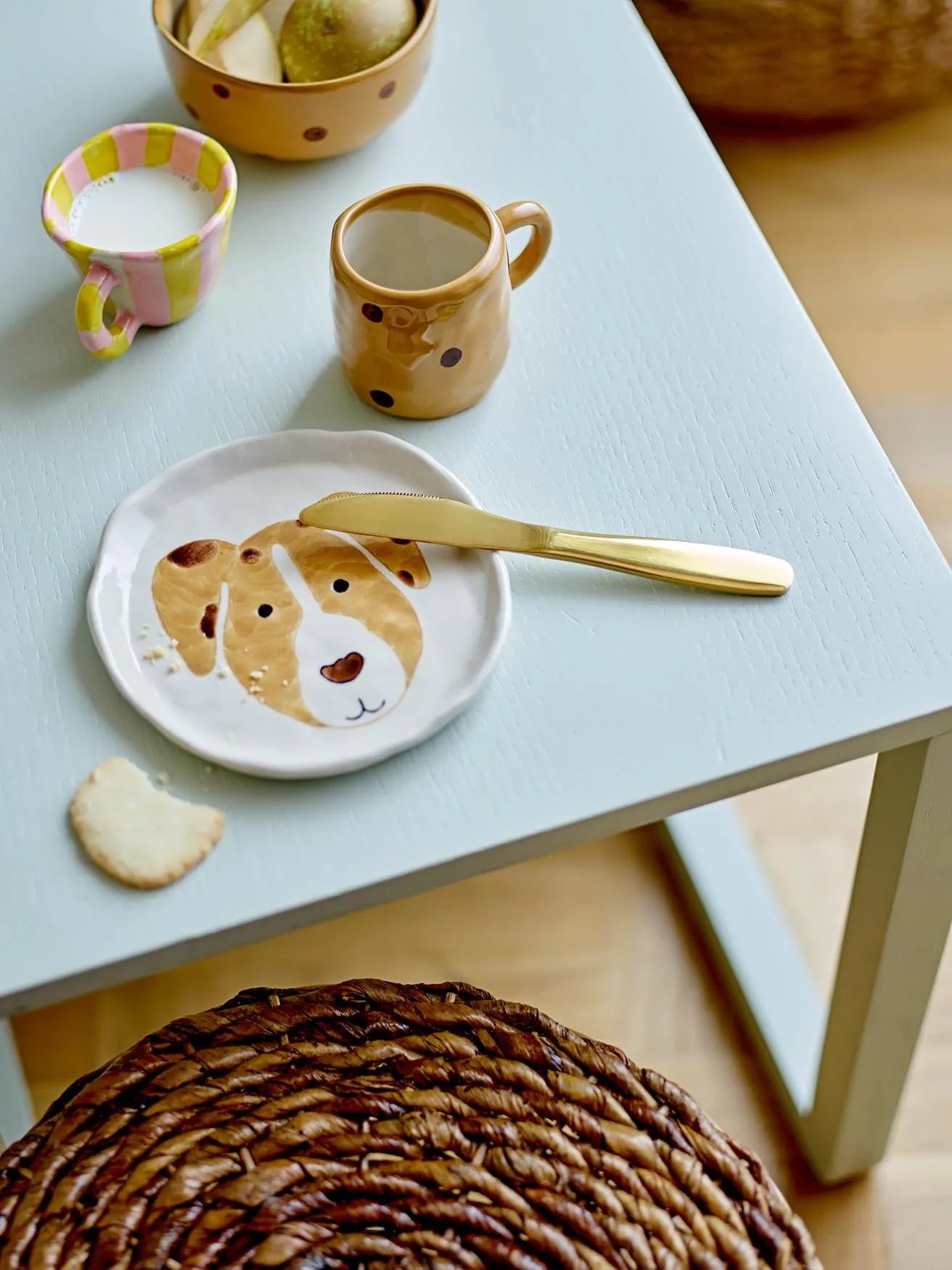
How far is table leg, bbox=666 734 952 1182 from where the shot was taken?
0.65 meters

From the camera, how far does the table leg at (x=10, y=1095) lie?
77 cm

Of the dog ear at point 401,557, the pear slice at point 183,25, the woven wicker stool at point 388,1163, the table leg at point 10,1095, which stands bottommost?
the table leg at point 10,1095

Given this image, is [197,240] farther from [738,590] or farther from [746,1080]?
[746,1080]

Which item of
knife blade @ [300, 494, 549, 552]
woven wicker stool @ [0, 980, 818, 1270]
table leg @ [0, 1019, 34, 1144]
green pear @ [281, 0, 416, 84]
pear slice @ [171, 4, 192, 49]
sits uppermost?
pear slice @ [171, 4, 192, 49]

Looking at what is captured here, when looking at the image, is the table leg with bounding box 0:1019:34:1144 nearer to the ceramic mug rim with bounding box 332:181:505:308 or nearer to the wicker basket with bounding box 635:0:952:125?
the ceramic mug rim with bounding box 332:181:505:308

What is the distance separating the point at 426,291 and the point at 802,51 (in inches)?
40.1

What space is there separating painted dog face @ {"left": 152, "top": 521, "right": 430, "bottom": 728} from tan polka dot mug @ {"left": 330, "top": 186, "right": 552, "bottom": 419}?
8 centimetres

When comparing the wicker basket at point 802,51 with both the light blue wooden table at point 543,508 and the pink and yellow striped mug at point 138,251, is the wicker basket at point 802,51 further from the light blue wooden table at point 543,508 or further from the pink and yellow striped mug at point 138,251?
the pink and yellow striped mug at point 138,251

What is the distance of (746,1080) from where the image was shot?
1.03 metres

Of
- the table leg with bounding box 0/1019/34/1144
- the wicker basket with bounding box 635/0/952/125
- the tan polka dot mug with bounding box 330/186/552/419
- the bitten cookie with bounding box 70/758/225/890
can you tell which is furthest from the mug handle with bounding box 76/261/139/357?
the wicker basket with bounding box 635/0/952/125

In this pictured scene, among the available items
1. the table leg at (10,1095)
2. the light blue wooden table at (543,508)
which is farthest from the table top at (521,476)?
the table leg at (10,1095)

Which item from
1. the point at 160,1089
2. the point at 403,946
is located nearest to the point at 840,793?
the point at 403,946

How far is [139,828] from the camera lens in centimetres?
53

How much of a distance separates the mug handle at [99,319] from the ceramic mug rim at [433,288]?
114mm
